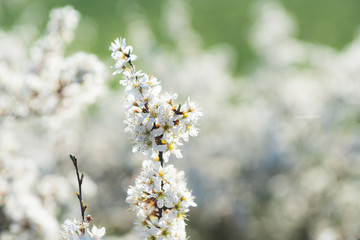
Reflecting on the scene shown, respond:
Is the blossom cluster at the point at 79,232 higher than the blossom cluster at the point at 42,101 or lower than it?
lower

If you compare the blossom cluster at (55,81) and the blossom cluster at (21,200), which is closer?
the blossom cluster at (21,200)

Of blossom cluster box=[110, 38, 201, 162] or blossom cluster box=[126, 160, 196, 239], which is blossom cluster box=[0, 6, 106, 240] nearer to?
blossom cluster box=[110, 38, 201, 162]

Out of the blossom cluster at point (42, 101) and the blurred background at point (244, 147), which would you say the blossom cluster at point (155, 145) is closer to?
the blossom cluster at point (42, 101)

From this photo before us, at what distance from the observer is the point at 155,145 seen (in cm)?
208

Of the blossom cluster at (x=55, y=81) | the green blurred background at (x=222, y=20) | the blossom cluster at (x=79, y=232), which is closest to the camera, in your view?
the blossom cluster at (x=79, y=232)

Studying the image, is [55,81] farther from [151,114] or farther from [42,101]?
[151,114]

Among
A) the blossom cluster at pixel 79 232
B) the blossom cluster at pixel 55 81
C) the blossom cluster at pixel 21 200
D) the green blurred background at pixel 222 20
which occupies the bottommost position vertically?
the blossom cluster at pixel 79 232

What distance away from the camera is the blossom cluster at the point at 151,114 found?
81.5 inches

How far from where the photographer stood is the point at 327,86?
24.3ft

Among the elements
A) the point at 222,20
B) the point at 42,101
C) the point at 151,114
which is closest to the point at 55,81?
the point at 42,101

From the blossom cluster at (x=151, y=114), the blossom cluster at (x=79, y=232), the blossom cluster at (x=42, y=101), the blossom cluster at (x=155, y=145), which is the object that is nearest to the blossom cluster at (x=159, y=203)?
the blossom cluster at (x=155, y=145)

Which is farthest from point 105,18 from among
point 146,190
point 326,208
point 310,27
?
point 146,190

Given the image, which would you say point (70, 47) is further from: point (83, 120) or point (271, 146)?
point (271, 146)

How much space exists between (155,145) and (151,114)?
0.55 ft
